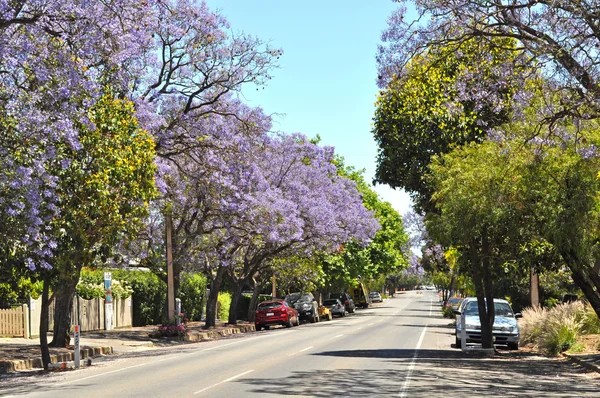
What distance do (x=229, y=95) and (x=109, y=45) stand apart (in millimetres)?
11986

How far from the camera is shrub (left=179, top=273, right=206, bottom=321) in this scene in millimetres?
46594

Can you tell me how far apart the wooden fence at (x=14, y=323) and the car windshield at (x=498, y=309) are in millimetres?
15614

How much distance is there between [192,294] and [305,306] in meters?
7.63

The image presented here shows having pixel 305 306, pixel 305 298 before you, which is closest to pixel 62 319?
pixel 305 306

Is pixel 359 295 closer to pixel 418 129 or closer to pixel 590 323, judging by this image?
pixel 590 323

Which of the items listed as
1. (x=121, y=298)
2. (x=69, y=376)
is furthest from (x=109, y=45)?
(x=121, y=298)

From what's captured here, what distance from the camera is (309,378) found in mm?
15406

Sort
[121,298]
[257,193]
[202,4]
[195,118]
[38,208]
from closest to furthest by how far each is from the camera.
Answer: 1. [38,208]
2. [202,4]
3. [195,118]
4. [257,193]
5. [121,298]

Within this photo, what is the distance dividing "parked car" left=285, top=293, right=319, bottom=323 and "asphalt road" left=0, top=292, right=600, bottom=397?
2645 centimetres

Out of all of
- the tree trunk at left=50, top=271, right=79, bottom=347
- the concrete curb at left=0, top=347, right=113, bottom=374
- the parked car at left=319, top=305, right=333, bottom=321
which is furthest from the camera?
the parked car at left=319, top=305, right=333, bottom=321

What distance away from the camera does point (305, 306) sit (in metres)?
51.6

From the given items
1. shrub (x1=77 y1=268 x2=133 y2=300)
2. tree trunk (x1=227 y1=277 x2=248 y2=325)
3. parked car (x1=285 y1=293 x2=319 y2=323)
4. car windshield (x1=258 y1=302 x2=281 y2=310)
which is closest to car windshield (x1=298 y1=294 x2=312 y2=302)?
parked car (x1=285 y1=293 x2=319 y2=323)

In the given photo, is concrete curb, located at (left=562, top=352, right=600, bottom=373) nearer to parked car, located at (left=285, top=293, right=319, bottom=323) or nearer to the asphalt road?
the asphalt road

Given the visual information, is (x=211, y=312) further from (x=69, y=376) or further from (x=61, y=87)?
(x=61, y=87)
